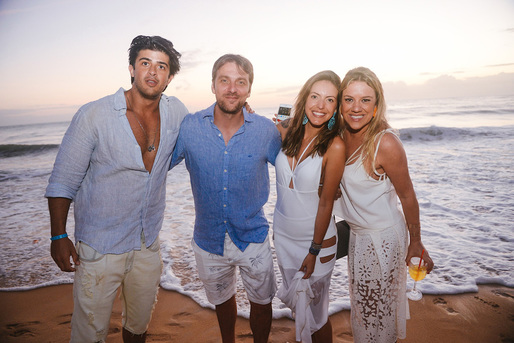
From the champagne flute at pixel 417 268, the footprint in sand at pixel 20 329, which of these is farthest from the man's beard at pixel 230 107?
the footprint in sand at pixel 20 329

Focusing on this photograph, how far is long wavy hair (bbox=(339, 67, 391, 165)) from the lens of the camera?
251 cm

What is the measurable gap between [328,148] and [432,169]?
10181 mm

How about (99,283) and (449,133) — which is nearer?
(99,283)

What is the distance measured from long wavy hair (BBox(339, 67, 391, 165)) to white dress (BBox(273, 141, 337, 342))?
0.44 m

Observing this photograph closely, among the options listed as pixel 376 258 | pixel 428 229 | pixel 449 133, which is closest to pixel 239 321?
pixel 376 258

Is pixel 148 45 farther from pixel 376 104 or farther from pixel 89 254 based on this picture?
pixel 376 104

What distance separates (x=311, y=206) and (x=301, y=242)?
1.24ft

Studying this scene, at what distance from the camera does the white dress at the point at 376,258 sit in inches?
98.0

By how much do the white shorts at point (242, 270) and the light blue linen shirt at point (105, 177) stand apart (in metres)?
0.77

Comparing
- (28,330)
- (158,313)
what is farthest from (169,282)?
(28,330)

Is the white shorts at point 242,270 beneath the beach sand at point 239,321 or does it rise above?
above

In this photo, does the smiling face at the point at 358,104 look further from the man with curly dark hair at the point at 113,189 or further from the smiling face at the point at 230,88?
the man with curly dark hair at the point at 113,189

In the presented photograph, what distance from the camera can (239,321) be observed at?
144 inches

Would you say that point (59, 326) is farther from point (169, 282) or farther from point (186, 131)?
point (186, 131)
